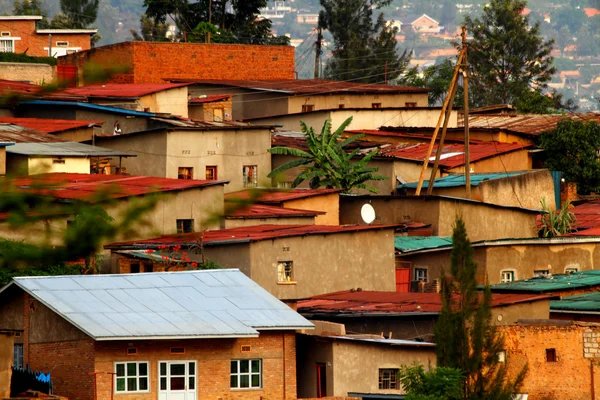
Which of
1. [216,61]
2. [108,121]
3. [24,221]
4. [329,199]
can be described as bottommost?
[24,221]

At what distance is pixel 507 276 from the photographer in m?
36.5

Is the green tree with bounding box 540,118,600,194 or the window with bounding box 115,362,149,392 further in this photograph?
the green tree with bounding box 540,118,600,194

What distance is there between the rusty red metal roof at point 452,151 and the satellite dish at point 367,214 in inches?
204

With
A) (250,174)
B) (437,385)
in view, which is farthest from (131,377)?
(250,174)

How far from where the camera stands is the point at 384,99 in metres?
55.5

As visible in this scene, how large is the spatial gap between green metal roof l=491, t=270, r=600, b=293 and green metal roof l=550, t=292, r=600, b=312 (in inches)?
19.0

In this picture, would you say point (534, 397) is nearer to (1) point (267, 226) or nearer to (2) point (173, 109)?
(1) point (267, 226)

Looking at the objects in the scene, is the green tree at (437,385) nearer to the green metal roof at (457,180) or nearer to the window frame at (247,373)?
the window frame at (247,373)

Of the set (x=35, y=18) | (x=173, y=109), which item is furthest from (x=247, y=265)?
(x=35, y=18)

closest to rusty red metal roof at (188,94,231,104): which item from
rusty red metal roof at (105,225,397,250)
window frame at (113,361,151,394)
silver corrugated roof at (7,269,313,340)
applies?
rusty red metal roof at (105,225,397,250)

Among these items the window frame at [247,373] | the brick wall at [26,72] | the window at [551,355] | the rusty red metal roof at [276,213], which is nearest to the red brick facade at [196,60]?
the brick wall at [26,72]

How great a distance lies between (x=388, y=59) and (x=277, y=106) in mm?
29629

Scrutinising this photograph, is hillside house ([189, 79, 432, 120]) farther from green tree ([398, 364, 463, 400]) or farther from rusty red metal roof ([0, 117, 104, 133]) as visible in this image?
green tree ([398, 364, 463, 400])

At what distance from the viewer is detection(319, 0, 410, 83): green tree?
3211 inches
